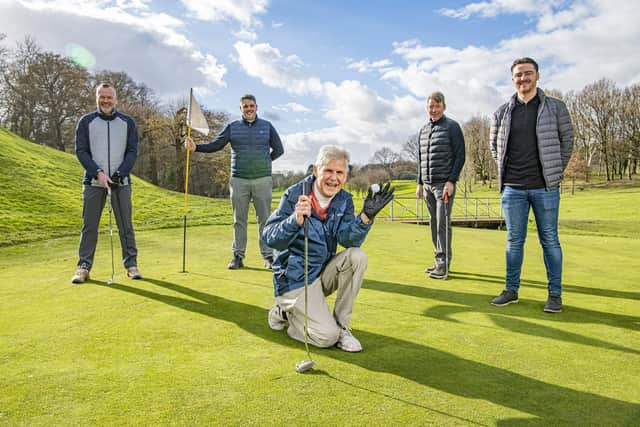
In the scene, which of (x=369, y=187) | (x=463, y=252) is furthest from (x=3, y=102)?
(x=369, y=187)

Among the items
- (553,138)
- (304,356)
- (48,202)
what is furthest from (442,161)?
(48,202)

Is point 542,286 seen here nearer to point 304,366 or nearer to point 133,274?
point 304,366

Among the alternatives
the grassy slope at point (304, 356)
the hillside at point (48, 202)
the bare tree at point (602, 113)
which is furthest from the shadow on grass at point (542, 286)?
the bare tree at point (602, 113)

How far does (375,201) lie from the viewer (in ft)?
10.6

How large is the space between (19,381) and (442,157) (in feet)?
16.7

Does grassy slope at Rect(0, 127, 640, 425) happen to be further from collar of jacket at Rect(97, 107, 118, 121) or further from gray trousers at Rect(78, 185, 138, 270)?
collar of jacket at Rect(97, 107, 118, 121)

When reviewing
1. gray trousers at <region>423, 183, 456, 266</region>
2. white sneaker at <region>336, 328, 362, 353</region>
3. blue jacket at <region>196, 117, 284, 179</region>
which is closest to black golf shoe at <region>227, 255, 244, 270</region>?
blue jacket at <region>196, 117, 284, 179</region>

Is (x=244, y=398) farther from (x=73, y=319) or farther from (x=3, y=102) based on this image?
(x=3, y=102)

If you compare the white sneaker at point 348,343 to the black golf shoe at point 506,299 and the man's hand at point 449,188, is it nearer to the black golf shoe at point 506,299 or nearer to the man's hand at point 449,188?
the black golf shoe at point 506,299

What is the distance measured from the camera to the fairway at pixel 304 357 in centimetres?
224

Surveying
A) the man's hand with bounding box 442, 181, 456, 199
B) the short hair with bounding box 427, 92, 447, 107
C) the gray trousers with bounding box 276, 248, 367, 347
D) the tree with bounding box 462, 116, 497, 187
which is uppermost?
the tree with bounding box 462, 116, 497, 187

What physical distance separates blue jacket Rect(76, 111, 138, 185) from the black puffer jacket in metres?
3.79

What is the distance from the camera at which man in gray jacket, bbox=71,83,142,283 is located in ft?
18.1

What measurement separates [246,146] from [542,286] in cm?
418
